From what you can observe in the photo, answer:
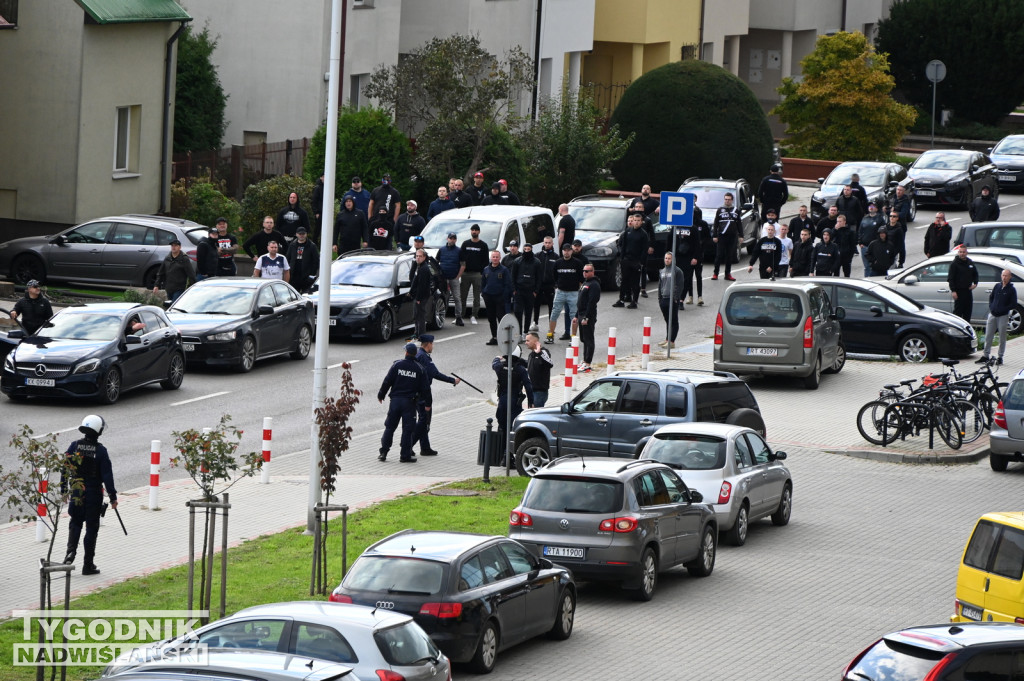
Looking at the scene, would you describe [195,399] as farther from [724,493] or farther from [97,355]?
[724,493]

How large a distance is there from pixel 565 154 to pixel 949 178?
1233cm

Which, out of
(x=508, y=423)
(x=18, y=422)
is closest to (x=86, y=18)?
(x=18, y=422)

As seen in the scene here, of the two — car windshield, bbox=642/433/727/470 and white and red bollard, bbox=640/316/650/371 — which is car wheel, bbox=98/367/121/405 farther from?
car windshield, bbox=642/433/727/470

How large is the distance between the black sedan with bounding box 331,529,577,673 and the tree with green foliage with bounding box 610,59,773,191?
32.1 metres

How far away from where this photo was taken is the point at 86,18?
36312 millimetres

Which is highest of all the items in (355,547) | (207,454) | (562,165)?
(562,165)

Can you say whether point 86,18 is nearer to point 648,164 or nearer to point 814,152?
point 648,164

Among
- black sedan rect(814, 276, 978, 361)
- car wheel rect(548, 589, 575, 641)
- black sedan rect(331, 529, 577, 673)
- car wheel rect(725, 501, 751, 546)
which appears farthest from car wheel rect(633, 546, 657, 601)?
black sedan rect(814, 276, 978, 361)

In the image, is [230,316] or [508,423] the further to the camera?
[230,316]

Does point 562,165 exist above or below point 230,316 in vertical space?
above

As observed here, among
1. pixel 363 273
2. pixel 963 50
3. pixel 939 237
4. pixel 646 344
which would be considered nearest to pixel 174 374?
pixel 363 273

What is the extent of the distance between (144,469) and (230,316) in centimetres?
669

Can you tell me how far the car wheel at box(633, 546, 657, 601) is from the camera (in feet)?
53.7

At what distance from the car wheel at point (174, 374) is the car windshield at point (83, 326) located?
1098mm
